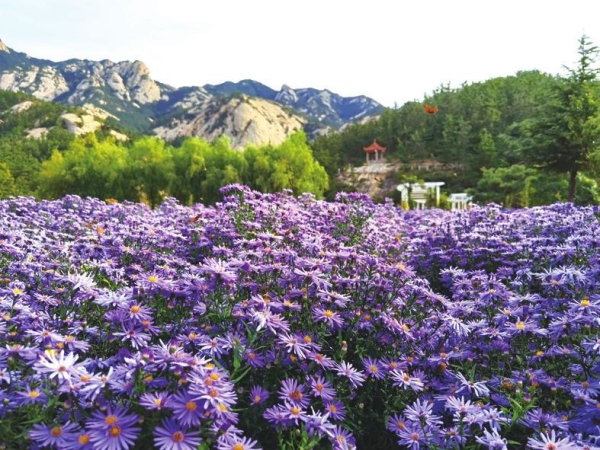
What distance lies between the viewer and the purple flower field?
5.01 feet

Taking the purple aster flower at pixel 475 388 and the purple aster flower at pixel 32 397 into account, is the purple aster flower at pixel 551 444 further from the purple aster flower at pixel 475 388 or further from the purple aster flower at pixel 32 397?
the purple aster flower at pixel 32 397

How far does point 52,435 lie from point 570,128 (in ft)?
46.5

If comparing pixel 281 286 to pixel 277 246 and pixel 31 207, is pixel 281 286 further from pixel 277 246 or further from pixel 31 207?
pixel 31 207

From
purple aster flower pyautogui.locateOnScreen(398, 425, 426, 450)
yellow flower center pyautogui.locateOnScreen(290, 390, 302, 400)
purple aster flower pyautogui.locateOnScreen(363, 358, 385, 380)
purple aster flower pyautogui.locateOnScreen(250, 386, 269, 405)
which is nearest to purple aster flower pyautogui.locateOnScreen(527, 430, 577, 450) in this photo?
purple aster flower pyautogui.locateOnScreen(398, 425, 426, 450)

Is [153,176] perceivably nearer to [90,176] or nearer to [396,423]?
[90,176]

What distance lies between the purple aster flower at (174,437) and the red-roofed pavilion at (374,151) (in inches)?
2219

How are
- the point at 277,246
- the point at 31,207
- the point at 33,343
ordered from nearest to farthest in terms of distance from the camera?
the point at 33,343 < the point at 277,246 < the point at 31,207

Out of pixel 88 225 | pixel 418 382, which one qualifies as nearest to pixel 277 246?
pixel 418 382

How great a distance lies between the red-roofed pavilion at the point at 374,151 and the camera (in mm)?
56500

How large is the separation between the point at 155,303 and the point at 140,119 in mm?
210216

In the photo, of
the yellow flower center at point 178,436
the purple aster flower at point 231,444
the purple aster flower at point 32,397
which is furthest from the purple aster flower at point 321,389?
the purple aster flower at point 32,397

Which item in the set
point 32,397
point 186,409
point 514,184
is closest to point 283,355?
point 186,409

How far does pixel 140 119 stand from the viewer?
645 feet

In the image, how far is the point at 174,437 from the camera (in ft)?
4.50
